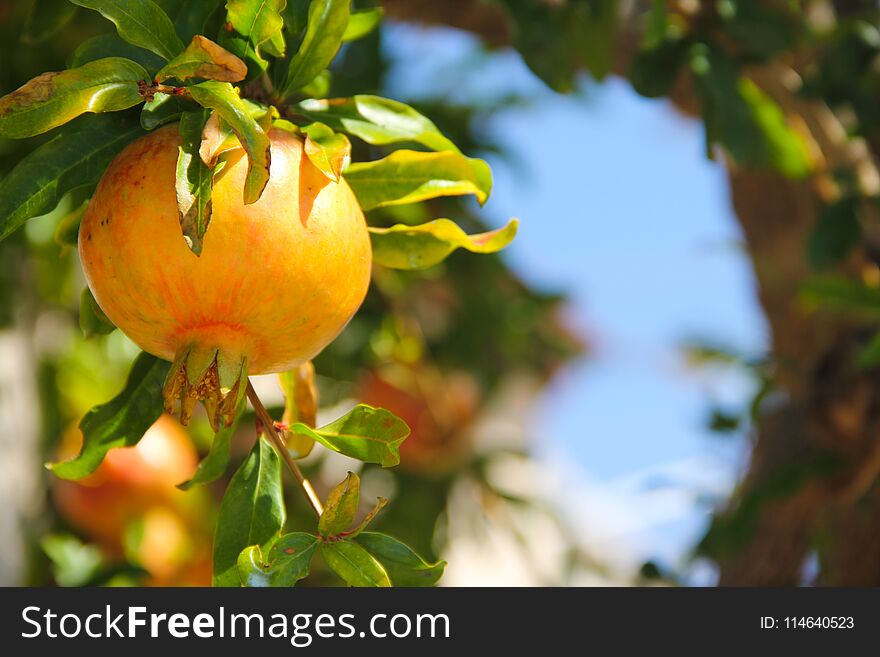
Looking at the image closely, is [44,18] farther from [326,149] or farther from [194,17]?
[326,149]

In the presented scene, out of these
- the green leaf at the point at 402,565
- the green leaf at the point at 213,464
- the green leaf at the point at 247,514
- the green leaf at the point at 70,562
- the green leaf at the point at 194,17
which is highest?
the green leaf at the point at 194,17

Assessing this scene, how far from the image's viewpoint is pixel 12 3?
4.48ft

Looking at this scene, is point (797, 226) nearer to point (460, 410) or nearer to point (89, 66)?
point (460, 410)

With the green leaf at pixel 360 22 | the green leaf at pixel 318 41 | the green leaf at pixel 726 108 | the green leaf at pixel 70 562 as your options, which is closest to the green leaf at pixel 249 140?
the green leaf at pixel 318 41

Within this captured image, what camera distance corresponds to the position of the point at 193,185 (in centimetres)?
51

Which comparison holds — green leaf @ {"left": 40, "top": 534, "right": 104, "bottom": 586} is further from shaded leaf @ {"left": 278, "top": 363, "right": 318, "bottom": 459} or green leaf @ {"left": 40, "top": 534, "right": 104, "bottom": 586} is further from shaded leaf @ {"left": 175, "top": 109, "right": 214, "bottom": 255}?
shaded leaf @ {"left": 175, "top": 109, "right": 214, "bottom": 255}

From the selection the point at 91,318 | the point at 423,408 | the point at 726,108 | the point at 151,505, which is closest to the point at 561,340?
the point at 423,408

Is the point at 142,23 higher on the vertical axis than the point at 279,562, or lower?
higher

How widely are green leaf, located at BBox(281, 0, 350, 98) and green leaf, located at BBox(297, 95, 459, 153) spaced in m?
0.02

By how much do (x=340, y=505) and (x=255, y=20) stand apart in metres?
0.28

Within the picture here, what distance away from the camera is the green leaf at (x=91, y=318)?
64 centimetres

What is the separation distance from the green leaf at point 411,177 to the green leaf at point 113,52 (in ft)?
0.45

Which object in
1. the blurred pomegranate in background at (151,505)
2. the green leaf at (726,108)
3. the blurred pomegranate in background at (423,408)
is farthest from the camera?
the blurred pomegranate in background at (423,408)

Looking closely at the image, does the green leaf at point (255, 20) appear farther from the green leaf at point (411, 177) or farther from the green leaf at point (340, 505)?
the green leaf at point (340, 505)
